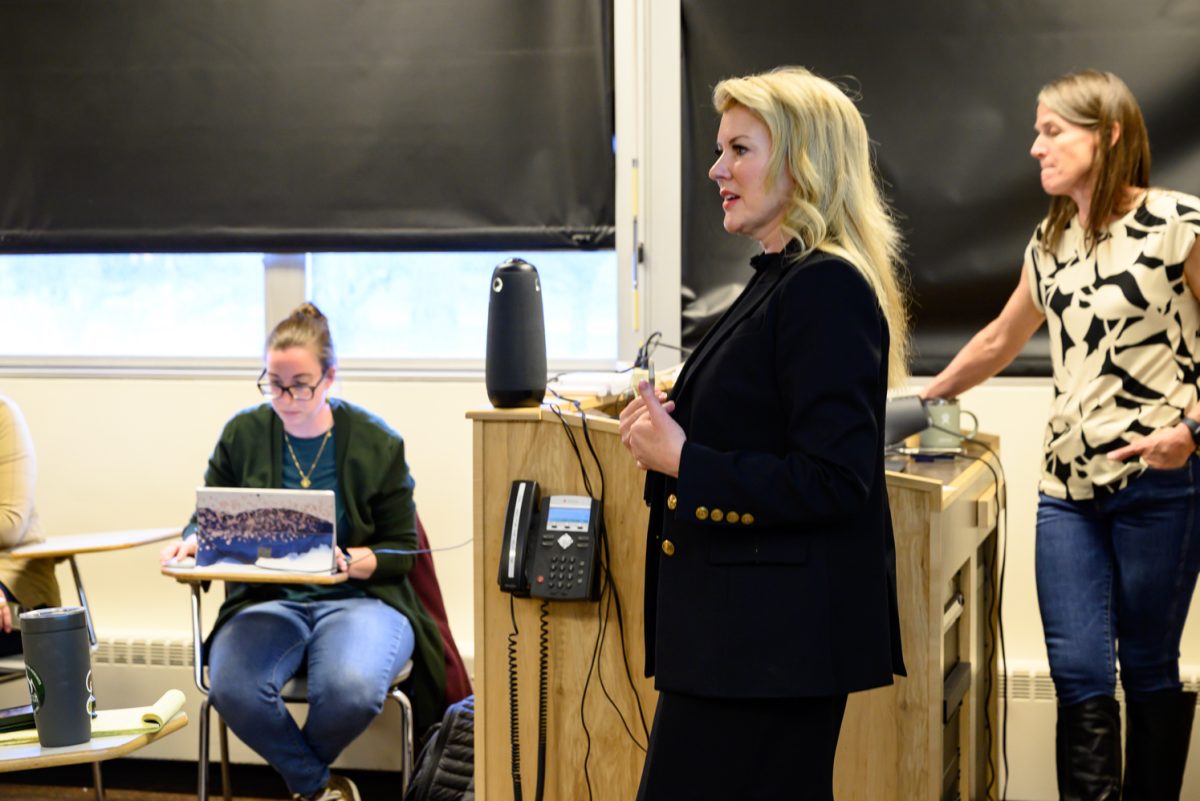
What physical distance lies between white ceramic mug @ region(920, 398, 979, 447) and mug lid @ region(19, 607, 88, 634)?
174 centimetres

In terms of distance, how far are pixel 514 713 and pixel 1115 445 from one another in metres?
1.28

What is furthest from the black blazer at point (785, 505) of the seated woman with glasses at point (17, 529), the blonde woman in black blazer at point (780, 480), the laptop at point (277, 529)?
the seated woman with glasses at point (17, 529)

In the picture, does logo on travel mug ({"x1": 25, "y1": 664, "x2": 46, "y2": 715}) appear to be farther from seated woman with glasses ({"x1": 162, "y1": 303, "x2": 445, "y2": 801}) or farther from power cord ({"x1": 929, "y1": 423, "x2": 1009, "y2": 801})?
power cord ({"x1": 929, "y1": 423, "x2": 1009, "y2": 801})

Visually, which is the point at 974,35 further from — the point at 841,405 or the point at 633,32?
the point at 841,405

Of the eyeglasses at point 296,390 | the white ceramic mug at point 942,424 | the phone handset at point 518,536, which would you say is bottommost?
the phone handset at point 518,536

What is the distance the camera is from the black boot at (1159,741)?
8.91 ft

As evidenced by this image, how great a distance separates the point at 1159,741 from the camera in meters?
2.72

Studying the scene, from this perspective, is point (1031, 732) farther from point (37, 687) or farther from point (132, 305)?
point (132, 305)

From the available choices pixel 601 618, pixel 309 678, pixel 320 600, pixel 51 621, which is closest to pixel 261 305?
pixel 320 600

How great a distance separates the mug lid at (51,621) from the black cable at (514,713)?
2.47 feet

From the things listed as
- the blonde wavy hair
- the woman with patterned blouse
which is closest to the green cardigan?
the woman with patterned blouse

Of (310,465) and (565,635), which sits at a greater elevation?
(310,465)

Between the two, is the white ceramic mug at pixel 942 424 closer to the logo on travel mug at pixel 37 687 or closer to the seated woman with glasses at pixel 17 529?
the logo on travel mug at pixel 37 687

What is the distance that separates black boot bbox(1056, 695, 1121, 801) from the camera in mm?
2637
